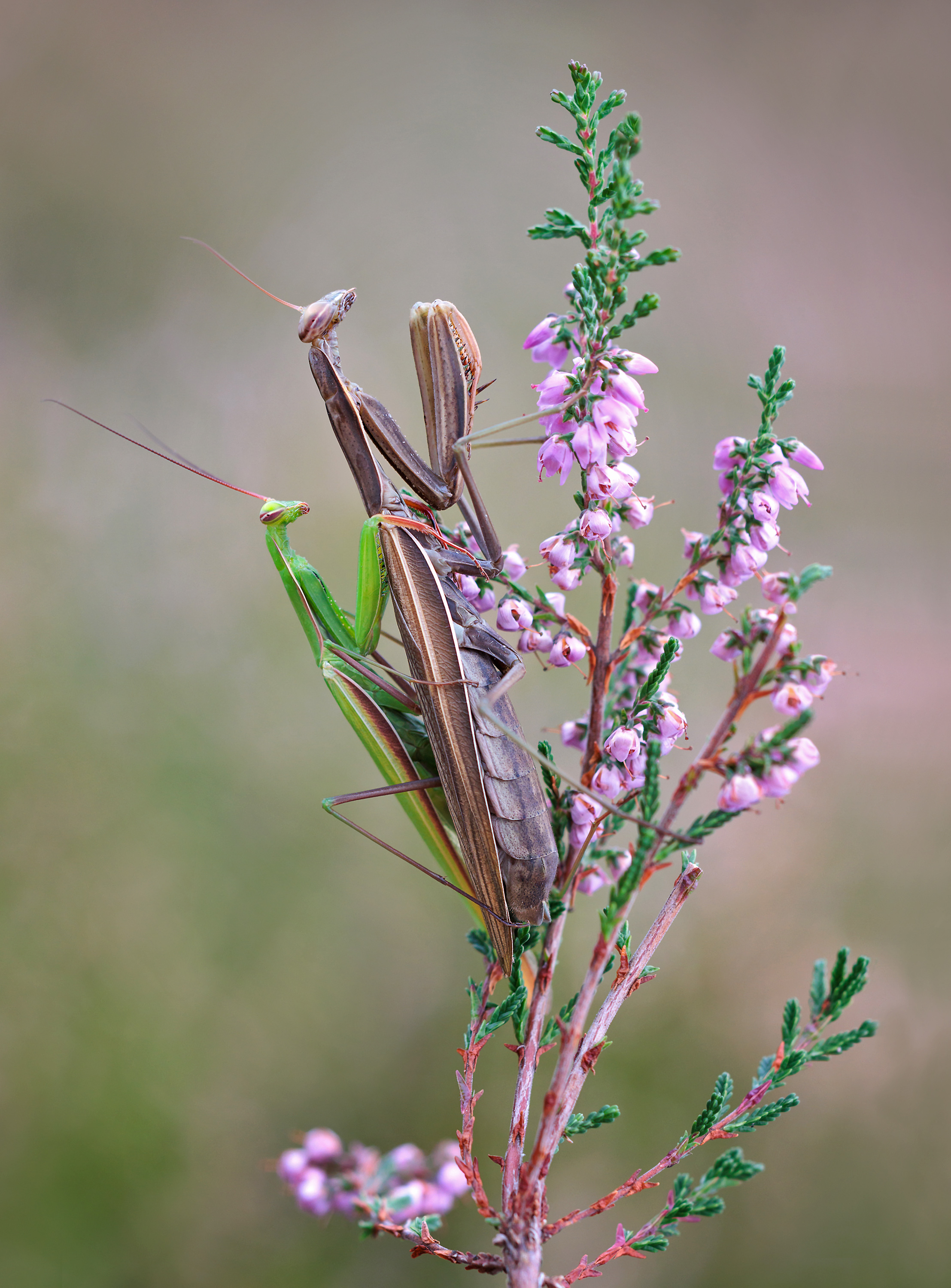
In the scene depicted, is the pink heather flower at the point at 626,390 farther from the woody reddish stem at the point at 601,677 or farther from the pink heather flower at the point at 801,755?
the pink heather flower at the point at 801,755

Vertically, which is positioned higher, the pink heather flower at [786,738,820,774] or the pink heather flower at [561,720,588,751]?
the pink heather flower at [561,720,588,751]

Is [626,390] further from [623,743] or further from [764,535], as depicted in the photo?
[623,743]

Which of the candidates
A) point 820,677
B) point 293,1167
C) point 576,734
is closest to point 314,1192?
point 293,1167

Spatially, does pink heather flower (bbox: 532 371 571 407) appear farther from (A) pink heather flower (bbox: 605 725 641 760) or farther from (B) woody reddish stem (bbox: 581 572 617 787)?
(A) pink heather flower (bbox: 605 725 641 760)

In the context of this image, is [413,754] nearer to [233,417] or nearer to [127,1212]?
[127,1212]

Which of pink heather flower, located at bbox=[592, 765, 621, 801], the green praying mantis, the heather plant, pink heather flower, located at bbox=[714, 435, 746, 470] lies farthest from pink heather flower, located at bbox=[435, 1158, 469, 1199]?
pink heather flower, located at bbox=[714, 435, 746, 470]

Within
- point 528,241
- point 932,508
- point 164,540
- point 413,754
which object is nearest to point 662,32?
point 528,241

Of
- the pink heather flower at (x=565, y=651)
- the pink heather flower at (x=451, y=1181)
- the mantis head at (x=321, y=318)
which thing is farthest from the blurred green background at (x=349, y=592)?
the pink heather flower at (x=565, y=651)
